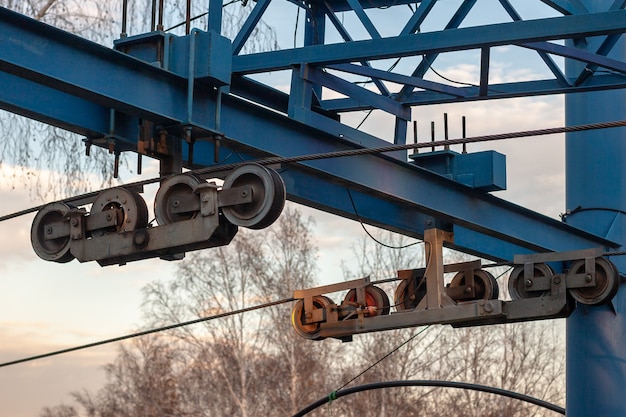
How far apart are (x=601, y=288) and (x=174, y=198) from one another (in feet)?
18.3

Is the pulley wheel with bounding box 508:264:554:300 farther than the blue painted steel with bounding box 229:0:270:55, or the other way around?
the pulley wheel with bounding box 508:264:554:300

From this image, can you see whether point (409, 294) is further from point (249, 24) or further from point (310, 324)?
point (249, 24)

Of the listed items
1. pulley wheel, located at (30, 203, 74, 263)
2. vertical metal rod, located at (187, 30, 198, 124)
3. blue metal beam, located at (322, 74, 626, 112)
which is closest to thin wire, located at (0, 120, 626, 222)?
pulley wheel, located at (30, 203, 74, 263)

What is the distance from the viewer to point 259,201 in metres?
10.1

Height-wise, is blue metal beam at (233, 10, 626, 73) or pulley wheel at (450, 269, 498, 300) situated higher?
blue metal beam at (233, 10, 626, 73)

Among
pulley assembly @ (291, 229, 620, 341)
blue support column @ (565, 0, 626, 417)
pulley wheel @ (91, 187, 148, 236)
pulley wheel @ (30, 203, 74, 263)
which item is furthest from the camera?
blue support column @ (565, 0, 626, 417)

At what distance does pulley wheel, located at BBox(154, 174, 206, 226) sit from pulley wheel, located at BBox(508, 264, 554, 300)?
5045 millimetres

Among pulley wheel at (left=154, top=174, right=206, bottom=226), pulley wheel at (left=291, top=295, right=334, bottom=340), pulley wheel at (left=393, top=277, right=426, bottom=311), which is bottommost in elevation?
pulley wheel at (left=291, top=295, right=334, bottom=340)

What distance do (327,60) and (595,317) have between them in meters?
5.82

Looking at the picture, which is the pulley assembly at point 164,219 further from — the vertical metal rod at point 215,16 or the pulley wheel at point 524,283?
the pulley wheel at point 524,283

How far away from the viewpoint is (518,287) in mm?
14422

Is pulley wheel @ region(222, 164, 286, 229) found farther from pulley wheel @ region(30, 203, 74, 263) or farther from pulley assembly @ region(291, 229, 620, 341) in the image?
pulley assembly @ region(291, 229, 620, 341)

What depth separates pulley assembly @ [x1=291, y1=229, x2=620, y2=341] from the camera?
44.6 ft

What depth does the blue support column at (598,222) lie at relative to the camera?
16.3 m
